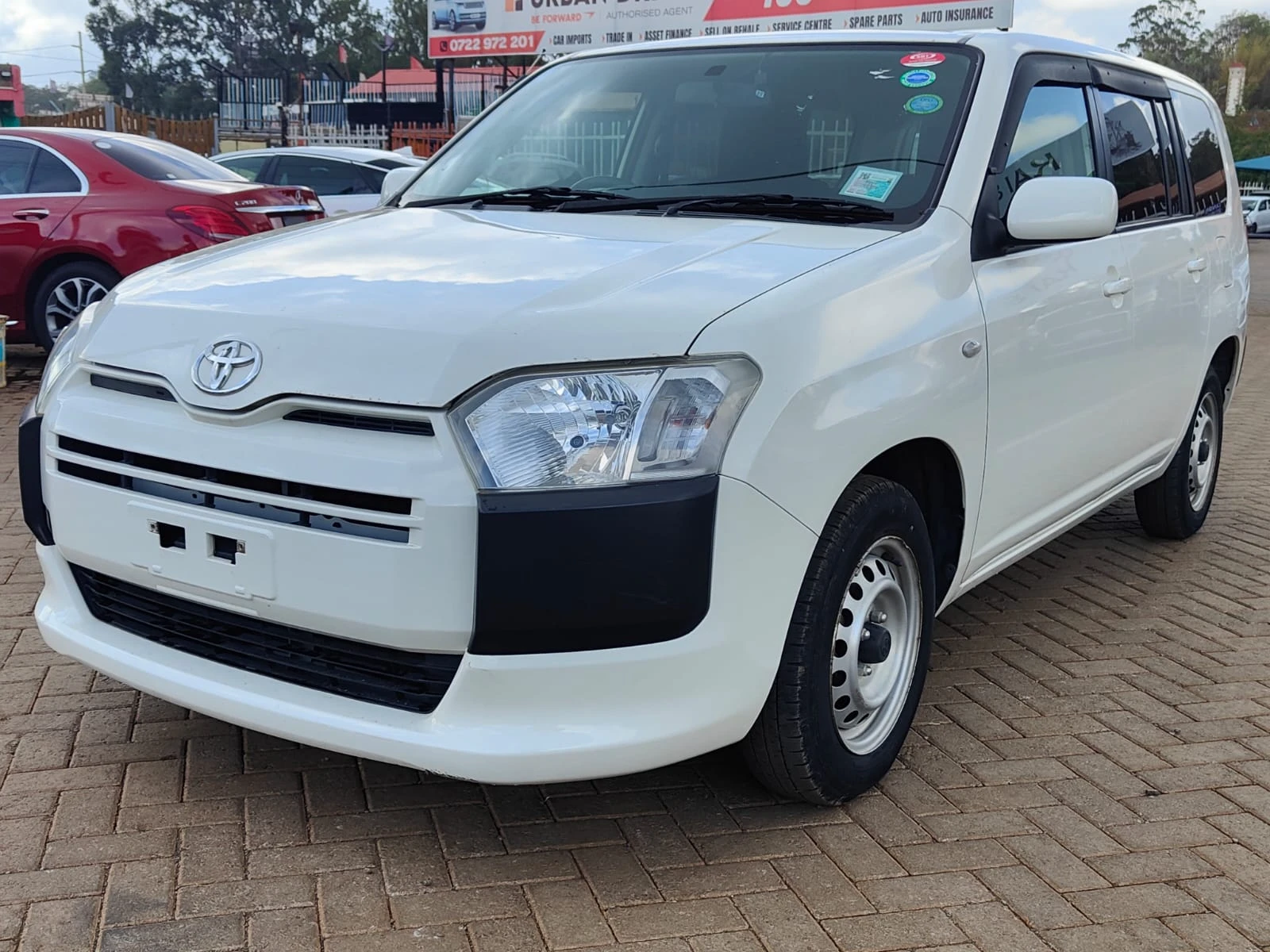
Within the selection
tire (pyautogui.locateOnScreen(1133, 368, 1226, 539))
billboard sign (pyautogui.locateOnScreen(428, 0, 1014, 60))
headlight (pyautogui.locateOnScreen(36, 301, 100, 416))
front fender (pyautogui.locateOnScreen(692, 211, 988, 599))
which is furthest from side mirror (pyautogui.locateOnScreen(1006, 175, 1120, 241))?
billboard sign (pyautogui.locateOnScreen(428, 0, 1014, 60))

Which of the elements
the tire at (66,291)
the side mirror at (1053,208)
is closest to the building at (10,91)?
the tire at (66,291)

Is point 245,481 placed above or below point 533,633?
above

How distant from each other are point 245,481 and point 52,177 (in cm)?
700

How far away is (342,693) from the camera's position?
2568 millimetres

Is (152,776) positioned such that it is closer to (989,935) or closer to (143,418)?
(143,418)

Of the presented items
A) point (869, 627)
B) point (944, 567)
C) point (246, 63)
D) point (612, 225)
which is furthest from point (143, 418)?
point (246, 63)

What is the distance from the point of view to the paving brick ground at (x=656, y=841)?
250cm

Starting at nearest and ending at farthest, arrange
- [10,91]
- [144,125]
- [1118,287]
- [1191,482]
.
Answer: [1118,287] < [1191,482] < [144,125] < [10,91]

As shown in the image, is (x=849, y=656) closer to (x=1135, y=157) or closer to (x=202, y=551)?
(x=202, y=551)

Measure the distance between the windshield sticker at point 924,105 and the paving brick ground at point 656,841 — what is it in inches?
65.5

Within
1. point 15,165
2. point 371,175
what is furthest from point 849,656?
point 371,175

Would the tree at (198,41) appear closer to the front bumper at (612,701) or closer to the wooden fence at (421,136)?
the wooden fence at (421,136)

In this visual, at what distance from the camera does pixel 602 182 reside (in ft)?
12.0

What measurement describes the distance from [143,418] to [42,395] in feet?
1.61
